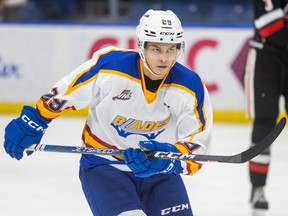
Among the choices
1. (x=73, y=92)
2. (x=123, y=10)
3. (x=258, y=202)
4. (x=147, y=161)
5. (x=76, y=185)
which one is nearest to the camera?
(x=147, y=161)

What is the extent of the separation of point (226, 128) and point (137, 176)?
336cm

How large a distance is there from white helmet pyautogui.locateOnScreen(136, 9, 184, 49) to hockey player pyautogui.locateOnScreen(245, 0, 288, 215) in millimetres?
1174

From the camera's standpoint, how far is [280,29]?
3.80m

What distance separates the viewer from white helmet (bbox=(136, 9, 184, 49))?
8.59ft

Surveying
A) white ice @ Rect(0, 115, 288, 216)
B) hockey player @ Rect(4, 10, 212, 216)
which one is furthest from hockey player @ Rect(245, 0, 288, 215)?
hockey player @ Rect(4, 10, 212, 216)

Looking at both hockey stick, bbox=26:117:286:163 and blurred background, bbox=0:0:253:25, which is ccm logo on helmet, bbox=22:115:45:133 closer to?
hockey stick, bbox=26:117:286:163

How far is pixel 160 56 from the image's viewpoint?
2607mm

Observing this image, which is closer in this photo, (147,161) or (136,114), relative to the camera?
(147,161)

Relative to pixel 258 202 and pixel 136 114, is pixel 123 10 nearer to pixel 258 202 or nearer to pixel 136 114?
pixel 258 202

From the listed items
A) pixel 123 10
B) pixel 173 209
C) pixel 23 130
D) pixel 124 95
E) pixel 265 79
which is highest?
pixel 124 95

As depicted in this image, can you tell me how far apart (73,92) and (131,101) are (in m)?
0.20

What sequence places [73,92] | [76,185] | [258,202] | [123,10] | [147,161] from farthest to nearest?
[123,10], [76,185], [258,202], [73,92], [147,161]

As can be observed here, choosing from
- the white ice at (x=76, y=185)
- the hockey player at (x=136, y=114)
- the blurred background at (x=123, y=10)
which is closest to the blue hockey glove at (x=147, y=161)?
the hockey player at (x=136, y=114)

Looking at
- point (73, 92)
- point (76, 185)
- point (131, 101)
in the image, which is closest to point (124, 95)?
point (131, 101)
